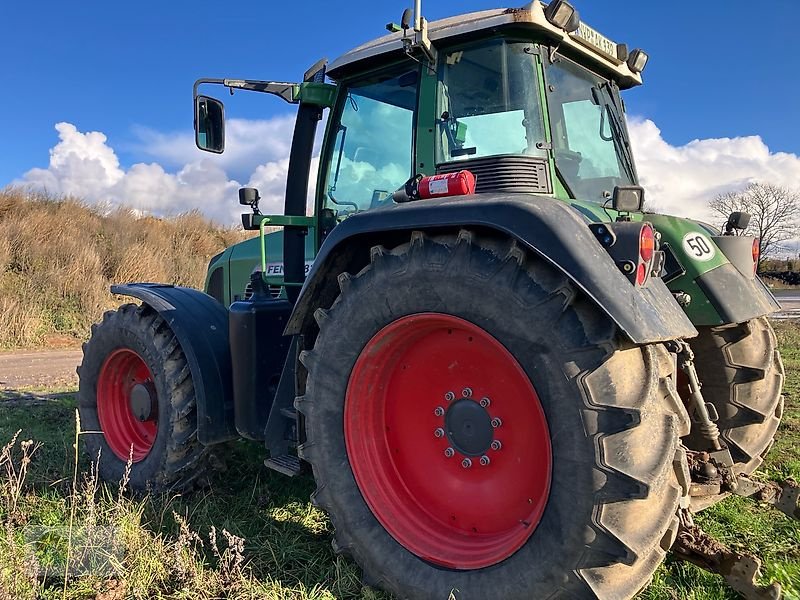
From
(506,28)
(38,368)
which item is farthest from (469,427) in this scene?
(38,368)

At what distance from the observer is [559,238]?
7.17 feet

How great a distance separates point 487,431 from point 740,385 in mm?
1652

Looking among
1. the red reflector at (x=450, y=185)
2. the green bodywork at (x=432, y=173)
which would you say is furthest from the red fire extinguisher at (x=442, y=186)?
the green bodywork at (x=432, y=173)

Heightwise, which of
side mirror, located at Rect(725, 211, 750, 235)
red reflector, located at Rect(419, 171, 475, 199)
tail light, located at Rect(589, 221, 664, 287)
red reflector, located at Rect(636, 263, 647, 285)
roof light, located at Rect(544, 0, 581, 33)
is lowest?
red reflector, located at Rect(636, 263, 647, 285)

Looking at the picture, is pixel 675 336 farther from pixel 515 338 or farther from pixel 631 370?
pixel 515 338

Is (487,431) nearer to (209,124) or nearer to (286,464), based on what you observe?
(286,464)

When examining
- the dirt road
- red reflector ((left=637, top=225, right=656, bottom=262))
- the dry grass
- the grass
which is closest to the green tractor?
red reflector ((left=637, top=225, right=656, bottom=262))

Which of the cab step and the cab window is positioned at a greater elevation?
the cab window

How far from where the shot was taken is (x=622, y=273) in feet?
7.26

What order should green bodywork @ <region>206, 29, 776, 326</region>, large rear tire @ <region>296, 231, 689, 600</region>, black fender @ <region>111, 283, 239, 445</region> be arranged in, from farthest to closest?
1. black fender @ <region>111, 283, 239, 445</region>
2. green bodywork @ <region>206, 29, 776, 326</region>
3. large rear tire @ <region>296, 231, 689, 600</region>

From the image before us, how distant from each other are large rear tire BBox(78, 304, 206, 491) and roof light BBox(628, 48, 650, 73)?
3120 millimetres

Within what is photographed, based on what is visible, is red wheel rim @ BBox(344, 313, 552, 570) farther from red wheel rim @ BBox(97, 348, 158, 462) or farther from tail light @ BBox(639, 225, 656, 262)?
red wheel rim @ BBox(97, 348, 158, 462)

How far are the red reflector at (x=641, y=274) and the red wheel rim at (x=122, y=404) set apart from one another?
3.10m

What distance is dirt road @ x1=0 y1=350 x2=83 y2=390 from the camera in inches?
329
